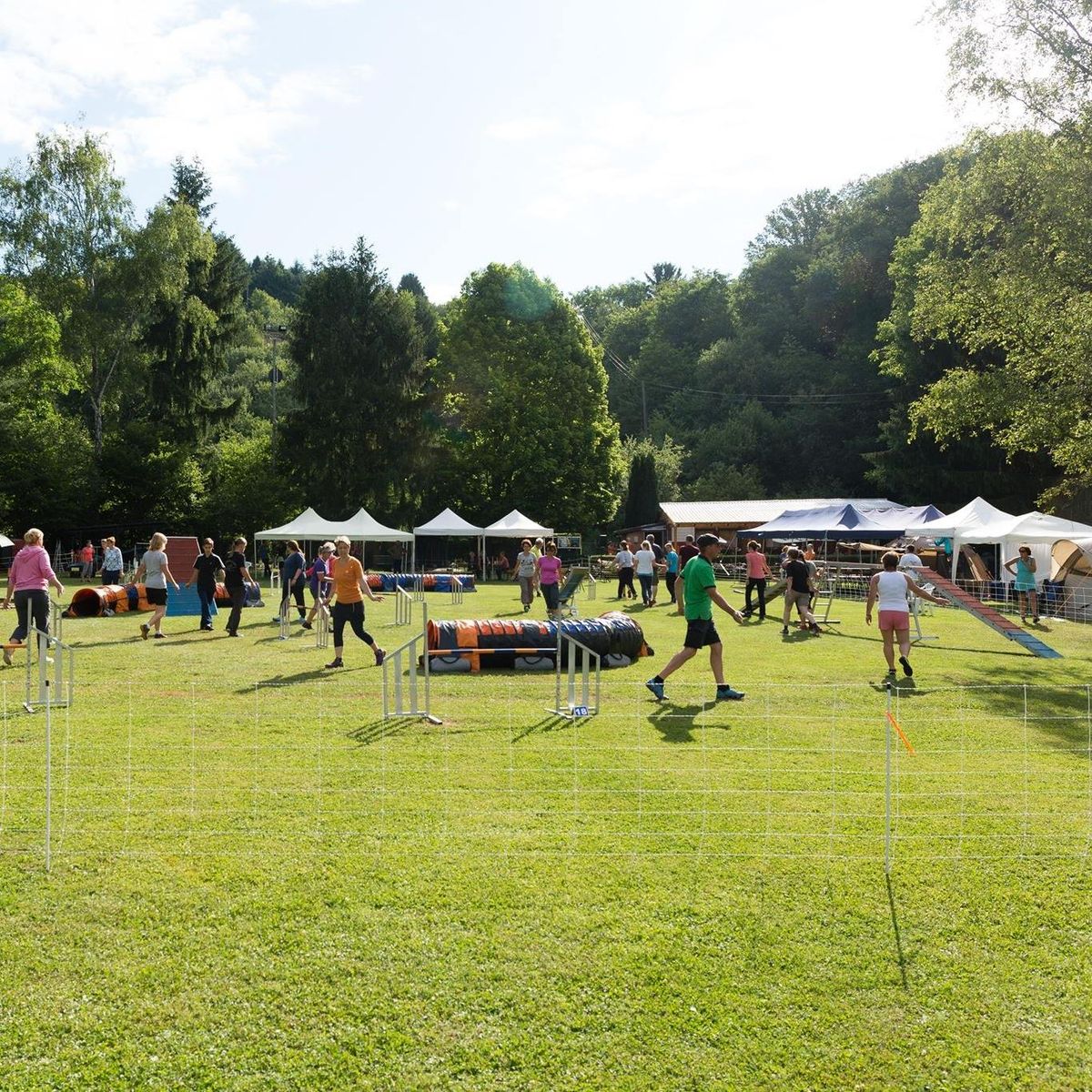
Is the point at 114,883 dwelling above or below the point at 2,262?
below

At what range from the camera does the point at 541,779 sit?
719 cm

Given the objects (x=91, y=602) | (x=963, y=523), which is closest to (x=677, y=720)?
(x=91, y=602)

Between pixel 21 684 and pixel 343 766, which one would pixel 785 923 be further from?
pixel 21 684

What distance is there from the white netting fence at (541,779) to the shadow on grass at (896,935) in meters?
0.31

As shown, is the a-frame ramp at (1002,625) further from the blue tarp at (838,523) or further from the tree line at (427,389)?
the blue tarp at (838,523)

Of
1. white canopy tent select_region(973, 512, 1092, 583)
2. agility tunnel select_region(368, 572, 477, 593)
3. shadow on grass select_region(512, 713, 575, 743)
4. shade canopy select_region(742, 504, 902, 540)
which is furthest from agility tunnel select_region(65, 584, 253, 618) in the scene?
white canopy tent select_region(973, 512, 1092, 583)

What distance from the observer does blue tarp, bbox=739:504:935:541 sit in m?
27.9

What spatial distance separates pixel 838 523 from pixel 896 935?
24.2 m

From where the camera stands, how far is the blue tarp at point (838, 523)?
2791cm

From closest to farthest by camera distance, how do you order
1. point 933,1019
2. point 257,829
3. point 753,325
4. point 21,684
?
1. point 933,1019
2. point 257,829
3. point 21,684
4. point 753,325

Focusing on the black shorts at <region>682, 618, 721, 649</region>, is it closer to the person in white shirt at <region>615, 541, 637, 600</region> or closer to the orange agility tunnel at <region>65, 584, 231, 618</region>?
the orange agility tunnel at <region>65, 584, 231, 618</region>

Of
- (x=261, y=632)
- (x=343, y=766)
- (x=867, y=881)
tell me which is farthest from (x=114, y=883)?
(x=261, y=632)

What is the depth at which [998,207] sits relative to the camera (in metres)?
23.1

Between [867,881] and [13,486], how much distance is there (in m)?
42.0
